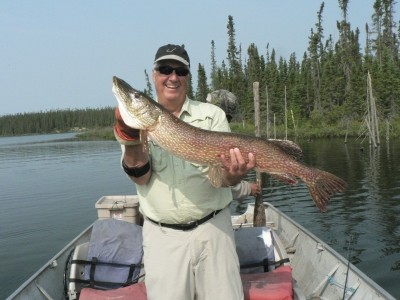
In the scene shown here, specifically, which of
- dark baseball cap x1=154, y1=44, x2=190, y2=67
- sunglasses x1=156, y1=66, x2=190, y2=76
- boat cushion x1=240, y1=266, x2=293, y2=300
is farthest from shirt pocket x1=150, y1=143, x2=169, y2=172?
boat cushion x1=240, y1=266, x2=293, y2=300

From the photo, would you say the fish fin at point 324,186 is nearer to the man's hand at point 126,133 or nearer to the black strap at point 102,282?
the man's hand at point 126,133

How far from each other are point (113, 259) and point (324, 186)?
9.13 feet

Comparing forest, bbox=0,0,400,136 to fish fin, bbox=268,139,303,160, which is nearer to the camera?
fish fin, bbox=268,139,303,160

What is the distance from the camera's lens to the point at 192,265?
351cm

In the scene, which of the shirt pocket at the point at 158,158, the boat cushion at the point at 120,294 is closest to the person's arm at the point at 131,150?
the shirt pocket at the point at 158,158

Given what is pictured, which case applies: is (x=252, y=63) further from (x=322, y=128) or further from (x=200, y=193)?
(x=200, y=193)

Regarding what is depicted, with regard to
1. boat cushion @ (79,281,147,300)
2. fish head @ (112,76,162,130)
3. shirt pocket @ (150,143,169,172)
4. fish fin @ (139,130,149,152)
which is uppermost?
fish head @ (112,76,162,130)

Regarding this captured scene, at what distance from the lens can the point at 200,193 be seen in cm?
356

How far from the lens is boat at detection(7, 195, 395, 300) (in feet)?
15.9

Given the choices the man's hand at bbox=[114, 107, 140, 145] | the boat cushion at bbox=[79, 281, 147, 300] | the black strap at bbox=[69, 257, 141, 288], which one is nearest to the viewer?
the man's hand at bbox=[114, 107, 140, 145]

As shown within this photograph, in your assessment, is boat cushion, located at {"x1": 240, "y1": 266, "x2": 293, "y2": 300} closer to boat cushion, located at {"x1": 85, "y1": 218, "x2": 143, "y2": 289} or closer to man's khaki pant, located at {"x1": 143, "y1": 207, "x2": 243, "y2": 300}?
man's khaki pant, located at {"x1": 143, "y1": 207, "x2": 243, "y2": 300}

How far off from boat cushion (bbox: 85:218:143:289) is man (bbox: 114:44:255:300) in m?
1.59

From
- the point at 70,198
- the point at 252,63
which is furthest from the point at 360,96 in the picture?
the point at 70,198

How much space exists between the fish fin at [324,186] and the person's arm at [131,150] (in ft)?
5.18
